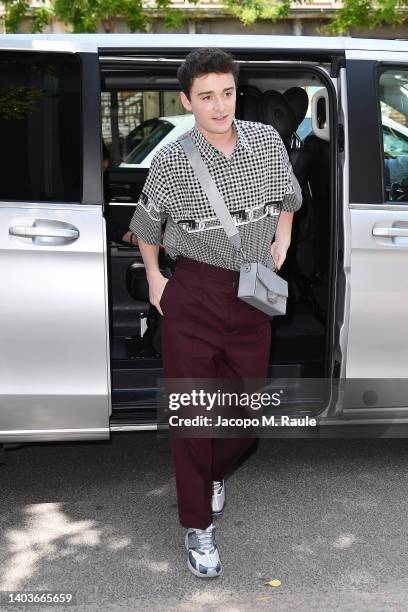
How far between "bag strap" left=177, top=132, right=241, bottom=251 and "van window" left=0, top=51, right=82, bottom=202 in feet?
2.10

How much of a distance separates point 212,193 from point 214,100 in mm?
303

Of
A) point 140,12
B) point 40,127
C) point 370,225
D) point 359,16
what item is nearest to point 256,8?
point 359,16

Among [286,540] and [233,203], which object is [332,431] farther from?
[233,203]

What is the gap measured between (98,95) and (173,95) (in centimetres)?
173

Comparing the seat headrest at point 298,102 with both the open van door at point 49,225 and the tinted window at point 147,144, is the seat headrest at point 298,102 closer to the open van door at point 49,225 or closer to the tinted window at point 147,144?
the open van door at point 49,225

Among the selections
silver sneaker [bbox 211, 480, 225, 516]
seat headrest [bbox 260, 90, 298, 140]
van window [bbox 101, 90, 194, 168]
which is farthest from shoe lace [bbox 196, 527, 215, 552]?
van window [bbox 101, 90, 194, 168]

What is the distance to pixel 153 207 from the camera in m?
3.00

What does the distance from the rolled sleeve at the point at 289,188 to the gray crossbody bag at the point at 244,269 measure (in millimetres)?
278

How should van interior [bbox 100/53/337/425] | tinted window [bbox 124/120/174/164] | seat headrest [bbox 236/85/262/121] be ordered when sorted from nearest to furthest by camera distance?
van interior [bbox 100/53/337/425] → seat headrest [bbox 236/85/262/121] → tinted window [bbox 124/120/174/164]

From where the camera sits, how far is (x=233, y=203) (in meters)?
2.92

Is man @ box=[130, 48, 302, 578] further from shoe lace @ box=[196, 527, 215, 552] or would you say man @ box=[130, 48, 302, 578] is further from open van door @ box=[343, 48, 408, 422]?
open van door @ box=[343, 48, 408, 422]

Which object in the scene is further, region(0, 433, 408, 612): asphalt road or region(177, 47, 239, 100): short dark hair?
region(0, 433, 408, 612): asphalt road

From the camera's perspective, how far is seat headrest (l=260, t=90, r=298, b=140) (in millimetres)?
4316

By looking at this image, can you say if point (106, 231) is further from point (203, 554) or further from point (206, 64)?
point (203, 554)
